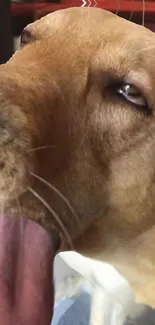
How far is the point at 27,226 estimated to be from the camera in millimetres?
997

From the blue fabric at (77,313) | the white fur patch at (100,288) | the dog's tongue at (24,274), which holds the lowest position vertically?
the blue fabric at (77,313)

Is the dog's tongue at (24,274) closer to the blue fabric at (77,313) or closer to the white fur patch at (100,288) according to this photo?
the white fur patch at (100,288)

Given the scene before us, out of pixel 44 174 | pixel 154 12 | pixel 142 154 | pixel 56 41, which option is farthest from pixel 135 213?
pixel 154 12

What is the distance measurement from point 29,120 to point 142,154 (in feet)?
0.87

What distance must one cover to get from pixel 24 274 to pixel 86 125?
0.30 m

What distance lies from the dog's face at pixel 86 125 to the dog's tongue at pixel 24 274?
0.11 feet

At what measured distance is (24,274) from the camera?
98 cm

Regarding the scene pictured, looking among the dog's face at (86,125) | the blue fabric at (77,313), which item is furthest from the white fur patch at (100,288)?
the dog's face at (86,125)

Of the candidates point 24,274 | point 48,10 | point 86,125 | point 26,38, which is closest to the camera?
point 24,274

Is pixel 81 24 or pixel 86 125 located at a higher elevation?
pixel 81 24

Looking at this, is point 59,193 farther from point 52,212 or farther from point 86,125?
point 86,125

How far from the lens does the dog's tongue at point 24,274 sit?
948 millimetres

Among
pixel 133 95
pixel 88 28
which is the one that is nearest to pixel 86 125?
pixel 133 95

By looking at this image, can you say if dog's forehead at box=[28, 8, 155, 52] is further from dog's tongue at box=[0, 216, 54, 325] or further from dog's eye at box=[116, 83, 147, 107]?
dog's tongue at box=[0, 216, 54, 325]
